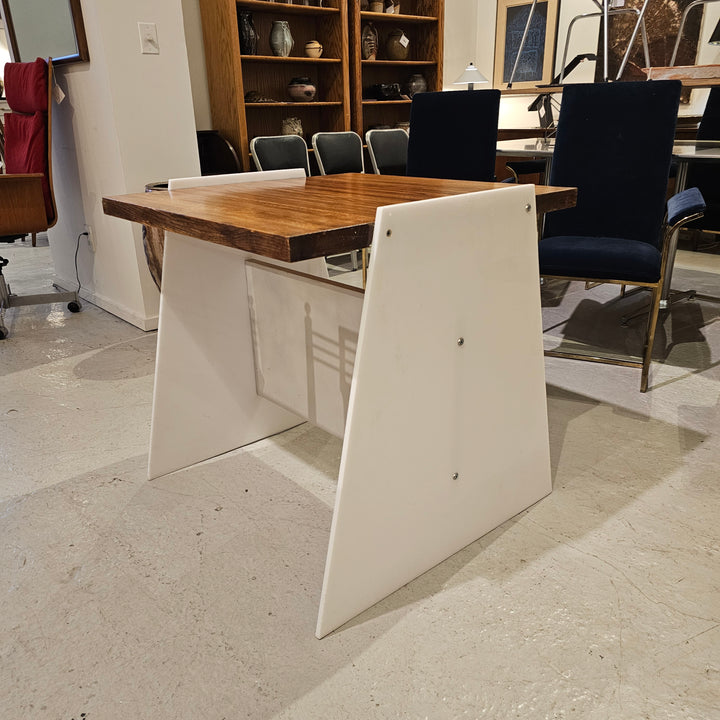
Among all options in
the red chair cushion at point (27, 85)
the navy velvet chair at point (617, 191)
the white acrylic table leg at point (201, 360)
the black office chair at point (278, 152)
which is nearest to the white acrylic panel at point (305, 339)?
the white acrylic table leg at point (201, 360)

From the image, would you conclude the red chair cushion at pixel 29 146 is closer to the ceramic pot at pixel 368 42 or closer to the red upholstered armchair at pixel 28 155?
the red upholstered armchair at pixel 28 155

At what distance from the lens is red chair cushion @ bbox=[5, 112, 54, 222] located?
268 centimetres

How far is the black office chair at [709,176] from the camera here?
2.74 meters

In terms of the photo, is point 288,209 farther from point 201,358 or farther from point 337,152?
point 337,152

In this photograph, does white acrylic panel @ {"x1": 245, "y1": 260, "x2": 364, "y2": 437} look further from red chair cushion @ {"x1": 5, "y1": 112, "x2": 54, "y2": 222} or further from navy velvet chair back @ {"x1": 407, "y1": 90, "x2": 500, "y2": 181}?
red chair cushion @ {"x1": 5, "y1": 112, "x2": 54, "y2": 222}

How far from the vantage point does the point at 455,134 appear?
264 centimetres

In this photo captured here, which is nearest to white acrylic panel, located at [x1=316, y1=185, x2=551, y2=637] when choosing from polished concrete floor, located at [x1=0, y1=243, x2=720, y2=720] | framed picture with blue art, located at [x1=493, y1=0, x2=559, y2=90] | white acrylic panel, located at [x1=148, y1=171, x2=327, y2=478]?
polished concrete floor, located at [x1=0, y1=243, x2=720, y2=720]

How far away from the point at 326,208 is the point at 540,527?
853 millimetres

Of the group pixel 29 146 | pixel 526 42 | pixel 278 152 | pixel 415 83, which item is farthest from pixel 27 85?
pixel 526 42

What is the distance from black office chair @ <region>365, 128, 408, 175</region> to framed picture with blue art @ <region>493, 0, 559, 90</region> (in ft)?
5.77

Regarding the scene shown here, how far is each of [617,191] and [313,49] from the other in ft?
8.08

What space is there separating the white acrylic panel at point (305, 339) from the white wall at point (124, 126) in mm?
1294

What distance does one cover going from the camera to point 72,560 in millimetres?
1318

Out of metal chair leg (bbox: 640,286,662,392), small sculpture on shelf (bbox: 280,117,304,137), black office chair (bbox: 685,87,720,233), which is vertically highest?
small sculpture on shelf (bbox: 280,117,304,137)
